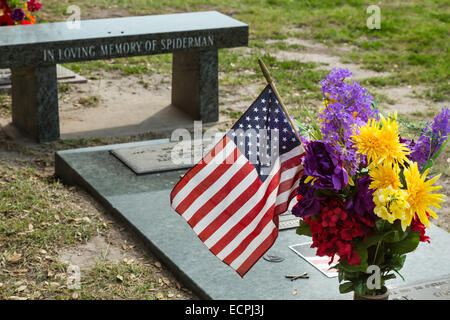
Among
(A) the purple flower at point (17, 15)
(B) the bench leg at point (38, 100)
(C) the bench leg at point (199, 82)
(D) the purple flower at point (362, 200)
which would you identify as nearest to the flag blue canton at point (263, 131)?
(D) the purple flower at point (362, 200)

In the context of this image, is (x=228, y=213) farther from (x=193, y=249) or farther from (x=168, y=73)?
(x=168, y=73)

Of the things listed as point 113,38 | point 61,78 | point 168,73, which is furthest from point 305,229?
point 168,73

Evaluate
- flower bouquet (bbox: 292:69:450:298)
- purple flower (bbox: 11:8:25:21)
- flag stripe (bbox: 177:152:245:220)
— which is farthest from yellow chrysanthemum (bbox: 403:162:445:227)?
purple flower (bbox: 11:8:25:21)

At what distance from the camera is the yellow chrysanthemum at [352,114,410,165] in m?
2.85

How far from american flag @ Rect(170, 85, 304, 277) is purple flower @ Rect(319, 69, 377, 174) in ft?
0.97

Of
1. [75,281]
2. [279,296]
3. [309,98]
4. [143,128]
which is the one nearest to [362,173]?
[279,296]

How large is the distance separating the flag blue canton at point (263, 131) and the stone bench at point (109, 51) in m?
4.63

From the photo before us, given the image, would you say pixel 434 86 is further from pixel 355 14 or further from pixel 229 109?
pixel 355 14

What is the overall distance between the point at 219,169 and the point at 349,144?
66 cm

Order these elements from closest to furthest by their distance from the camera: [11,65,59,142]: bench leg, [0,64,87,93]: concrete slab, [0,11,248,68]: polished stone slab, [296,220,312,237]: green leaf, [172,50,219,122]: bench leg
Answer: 1. [296,220,312,237]: green leaf
2. [0,11,248,68]: polished stone slab
3. [11,65,59,142]: bench leg
4. [172,50,219,122]: bench leg
5. [0,64,87,93]: concrete slab

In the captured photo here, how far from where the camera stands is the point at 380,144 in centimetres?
285

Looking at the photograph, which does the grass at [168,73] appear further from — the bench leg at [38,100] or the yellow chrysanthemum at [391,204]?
the yellow chrysanthemum at [391,204]

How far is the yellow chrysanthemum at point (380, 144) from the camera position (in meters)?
2.85

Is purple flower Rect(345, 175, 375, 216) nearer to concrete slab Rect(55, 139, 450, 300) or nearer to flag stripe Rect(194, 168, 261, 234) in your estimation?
flag stripe Rect(194, 168, 261, 234)
